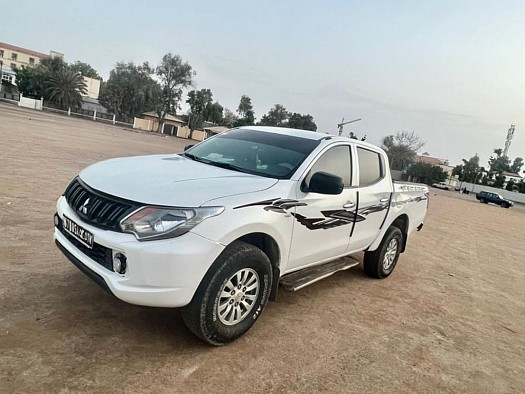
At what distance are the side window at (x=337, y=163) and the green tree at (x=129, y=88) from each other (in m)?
74.9

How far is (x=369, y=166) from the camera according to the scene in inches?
191

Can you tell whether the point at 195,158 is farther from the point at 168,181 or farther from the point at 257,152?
the point at 168,181

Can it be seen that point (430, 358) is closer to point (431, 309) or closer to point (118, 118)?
point (431, 309)

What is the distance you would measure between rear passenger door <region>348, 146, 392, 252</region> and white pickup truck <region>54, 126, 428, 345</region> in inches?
1.1

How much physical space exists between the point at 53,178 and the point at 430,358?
830 cm

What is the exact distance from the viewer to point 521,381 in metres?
3.46

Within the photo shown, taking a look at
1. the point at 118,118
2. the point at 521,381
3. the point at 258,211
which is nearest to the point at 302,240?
the point at 258,211

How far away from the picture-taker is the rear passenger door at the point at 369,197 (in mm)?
4520

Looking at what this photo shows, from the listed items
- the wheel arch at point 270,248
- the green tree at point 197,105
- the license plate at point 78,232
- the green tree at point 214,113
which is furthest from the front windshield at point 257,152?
the green tree at point 214,113

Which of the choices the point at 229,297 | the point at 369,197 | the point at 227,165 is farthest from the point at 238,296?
the point at 369,197

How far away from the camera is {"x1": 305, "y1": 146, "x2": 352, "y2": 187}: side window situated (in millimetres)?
3919

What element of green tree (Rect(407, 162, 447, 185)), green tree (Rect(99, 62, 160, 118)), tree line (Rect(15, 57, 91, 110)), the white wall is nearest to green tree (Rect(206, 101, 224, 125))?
green tree (Rect(99, 62, 160, 118))

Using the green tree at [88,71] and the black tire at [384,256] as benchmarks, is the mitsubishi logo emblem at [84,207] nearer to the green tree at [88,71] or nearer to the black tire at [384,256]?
the black tire at [384,256]

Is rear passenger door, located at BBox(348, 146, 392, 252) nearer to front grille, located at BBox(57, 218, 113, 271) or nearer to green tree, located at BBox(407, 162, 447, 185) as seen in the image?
front grille, located at BBox(57, 218, 113, 271)
